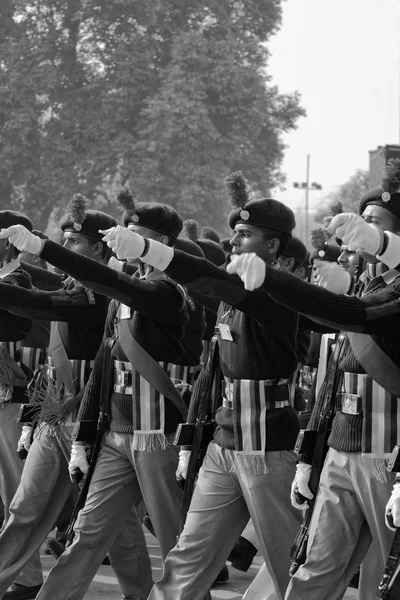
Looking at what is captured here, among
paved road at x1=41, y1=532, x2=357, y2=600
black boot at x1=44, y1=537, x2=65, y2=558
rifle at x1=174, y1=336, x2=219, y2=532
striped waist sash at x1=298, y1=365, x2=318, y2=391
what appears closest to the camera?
rifle at x1=174, y1=336, x2=219, y2=532

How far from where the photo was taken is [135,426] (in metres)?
5.94

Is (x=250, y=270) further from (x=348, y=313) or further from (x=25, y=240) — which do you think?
(x=25, y=240)

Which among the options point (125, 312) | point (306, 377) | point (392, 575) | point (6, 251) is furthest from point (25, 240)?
point (306, 377)

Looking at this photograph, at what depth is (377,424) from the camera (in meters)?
4.76

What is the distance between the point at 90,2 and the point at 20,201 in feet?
20.7

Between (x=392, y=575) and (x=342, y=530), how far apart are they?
41 centimetres

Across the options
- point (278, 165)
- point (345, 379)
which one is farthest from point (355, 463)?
point (278, 165)

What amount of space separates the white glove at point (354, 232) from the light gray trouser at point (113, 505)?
7.03 feet

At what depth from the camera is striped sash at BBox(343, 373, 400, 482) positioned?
15.5ft

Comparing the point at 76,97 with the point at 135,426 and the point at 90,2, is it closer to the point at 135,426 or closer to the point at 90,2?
the point at 90,2

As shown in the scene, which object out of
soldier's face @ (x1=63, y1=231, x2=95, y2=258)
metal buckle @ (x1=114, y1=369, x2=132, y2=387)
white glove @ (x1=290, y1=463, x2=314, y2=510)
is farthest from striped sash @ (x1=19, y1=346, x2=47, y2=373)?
white glove @ (x1=290, y1=463, x2=314, y2=510)

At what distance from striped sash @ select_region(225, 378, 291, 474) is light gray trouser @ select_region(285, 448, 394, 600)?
484 mm

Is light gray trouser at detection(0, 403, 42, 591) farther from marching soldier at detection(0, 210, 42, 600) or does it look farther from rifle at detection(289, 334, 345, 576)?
rifle at detection(289, 334, 345, 576)

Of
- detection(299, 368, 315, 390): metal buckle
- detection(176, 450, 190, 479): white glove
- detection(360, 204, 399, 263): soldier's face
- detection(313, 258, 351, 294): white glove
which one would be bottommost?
detection(176, 450, 190, 479): white glove
